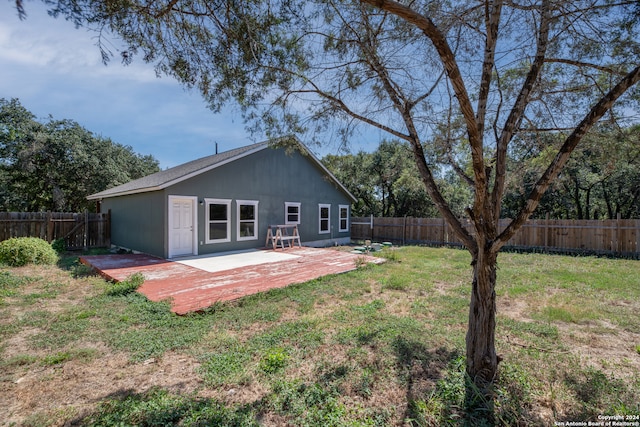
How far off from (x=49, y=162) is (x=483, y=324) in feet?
70.5

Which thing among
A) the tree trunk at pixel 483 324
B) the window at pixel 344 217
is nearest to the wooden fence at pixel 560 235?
the window at pixel 344 217

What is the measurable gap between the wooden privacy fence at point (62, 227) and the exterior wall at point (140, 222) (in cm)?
43

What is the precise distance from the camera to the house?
942 centimetres

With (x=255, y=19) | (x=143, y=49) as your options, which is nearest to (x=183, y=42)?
(x=143, y=49)

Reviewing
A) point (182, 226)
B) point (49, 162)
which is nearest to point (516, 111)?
point (182, 226)

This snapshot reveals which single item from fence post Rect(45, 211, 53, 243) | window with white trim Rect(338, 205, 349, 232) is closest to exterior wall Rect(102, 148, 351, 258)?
window with white trim Rect(338, 205, 349, 232)

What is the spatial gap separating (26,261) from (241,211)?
6.12 m

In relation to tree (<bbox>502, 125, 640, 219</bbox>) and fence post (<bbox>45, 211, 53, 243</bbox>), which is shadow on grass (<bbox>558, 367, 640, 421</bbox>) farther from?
fence post (<bbox>45, 211, 53, 243</bbox>)

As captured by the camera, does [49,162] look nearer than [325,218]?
No

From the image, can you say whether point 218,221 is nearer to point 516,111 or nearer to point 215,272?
point 215,272

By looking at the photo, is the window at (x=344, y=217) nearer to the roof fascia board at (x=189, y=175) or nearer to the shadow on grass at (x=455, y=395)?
the roof fascia board at (x=189, y=175)

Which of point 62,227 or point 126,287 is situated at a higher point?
point 62,227

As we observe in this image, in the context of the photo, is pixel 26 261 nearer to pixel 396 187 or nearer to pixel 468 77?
pixel 468 77

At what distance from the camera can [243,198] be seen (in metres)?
11.1
